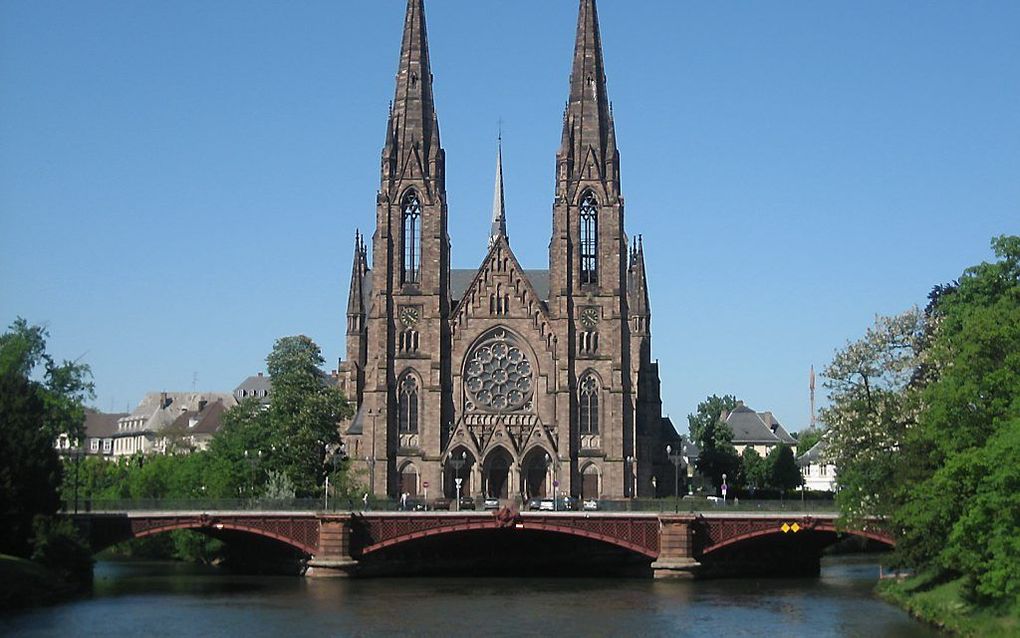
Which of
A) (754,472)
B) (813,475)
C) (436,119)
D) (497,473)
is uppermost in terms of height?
(436,119)

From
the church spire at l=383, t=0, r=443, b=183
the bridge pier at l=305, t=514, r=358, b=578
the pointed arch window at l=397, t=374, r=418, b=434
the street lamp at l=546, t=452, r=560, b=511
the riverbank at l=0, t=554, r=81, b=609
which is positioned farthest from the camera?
the church spire at l=383, t=0, r=443, b=183

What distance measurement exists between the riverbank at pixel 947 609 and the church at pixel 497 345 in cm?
3865

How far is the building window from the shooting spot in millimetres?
115562

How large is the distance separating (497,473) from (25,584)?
49428 millimetres

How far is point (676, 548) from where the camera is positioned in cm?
8744

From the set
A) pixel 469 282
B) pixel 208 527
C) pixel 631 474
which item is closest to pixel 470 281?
pixel 469 282

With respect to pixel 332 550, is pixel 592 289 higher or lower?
higher

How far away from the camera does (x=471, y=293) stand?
384 feet

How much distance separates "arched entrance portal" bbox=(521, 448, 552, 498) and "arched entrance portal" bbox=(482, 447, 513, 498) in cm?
140

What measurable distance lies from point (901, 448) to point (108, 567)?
2150 inches

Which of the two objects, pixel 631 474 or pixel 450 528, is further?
pixel 631 474

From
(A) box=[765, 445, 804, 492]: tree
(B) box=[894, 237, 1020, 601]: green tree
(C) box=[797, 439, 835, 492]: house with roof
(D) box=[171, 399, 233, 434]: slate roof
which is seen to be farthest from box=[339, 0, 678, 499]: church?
(D) box=[171, 399, 233, 434]: slate roof

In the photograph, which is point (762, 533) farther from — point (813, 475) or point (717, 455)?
point (813, 475)

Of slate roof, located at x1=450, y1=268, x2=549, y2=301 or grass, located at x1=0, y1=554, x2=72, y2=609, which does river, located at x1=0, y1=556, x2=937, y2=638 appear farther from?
slate roof, located at x1=450, y1=268, x2=549, y2=301
